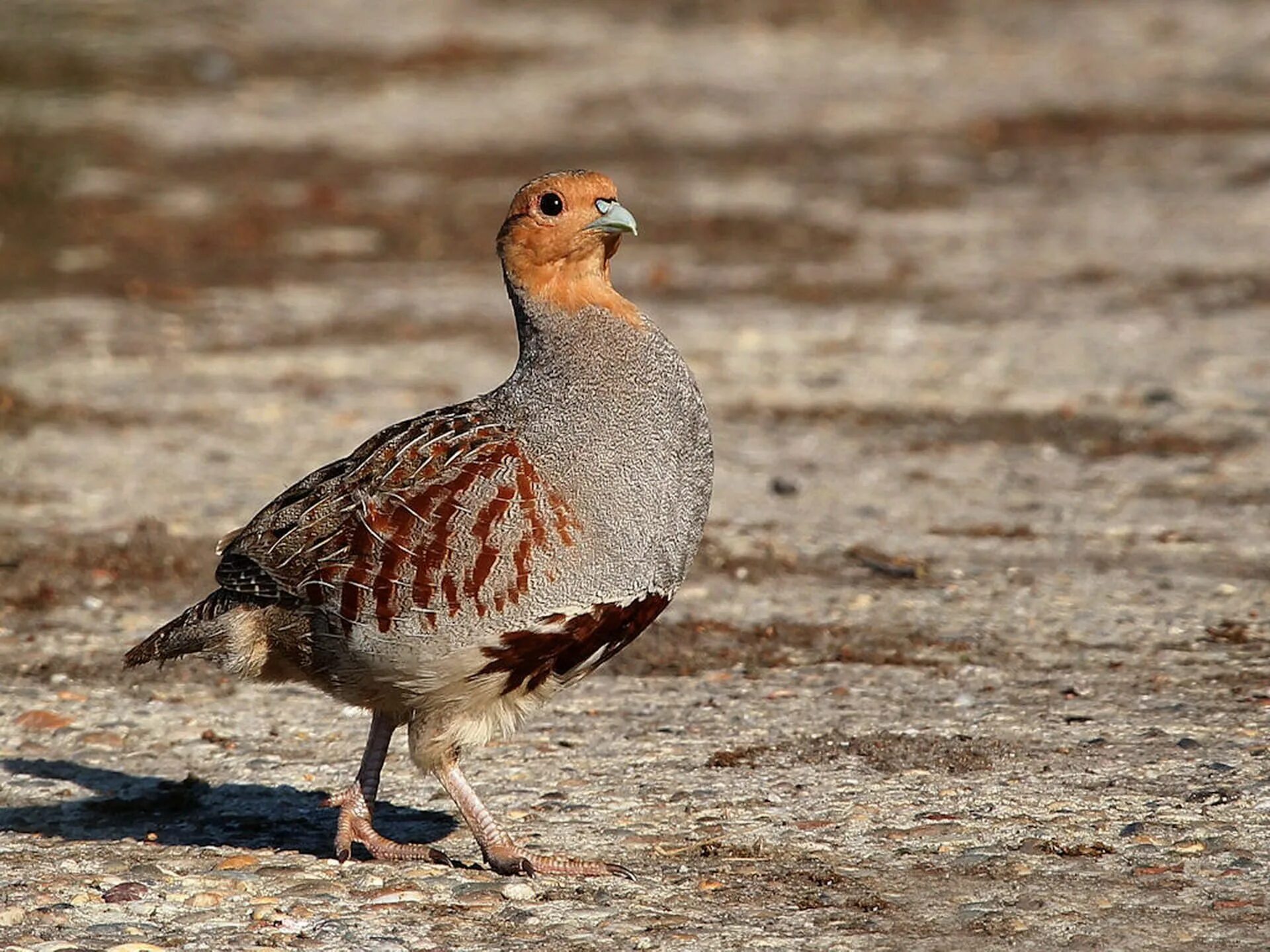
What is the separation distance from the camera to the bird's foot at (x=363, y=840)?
5598 millimetres

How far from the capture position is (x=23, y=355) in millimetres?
12359

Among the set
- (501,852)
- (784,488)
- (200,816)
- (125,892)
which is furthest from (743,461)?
(125,892)

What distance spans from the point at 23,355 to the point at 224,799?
22.5 ft

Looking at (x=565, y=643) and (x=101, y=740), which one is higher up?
(x=565, y=643)

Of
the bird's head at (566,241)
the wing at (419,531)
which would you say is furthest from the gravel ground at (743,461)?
the bird's head at (566,241)

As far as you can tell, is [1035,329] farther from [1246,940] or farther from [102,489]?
[1246,940]

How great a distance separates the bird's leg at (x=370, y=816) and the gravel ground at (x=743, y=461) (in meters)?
0.09

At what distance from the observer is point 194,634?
5750 millimetres

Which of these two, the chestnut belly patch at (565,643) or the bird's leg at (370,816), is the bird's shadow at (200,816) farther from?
the chestnut belly patch at (565,643)

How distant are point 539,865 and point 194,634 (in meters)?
1.21

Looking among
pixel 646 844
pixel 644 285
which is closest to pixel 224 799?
→ pixel 646 844

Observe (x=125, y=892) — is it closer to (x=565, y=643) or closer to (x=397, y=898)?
(x=397, y=898)

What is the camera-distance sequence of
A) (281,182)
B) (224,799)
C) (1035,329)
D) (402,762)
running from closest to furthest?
(224,799), (402,762), (1035,329), (281,182)

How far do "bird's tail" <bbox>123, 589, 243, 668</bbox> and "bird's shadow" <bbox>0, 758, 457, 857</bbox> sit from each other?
0.50m
